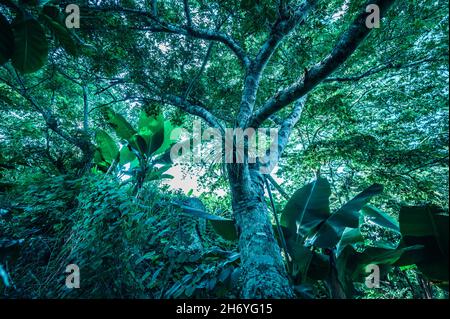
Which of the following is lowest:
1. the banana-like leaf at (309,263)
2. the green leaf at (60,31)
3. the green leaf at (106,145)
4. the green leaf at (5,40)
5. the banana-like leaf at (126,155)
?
the banana-like leaf at (309,263)

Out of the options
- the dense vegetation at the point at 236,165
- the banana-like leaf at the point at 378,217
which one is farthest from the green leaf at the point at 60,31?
the banana-like leaf at the point at 378,217

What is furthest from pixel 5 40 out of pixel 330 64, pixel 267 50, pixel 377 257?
pixel 377 257

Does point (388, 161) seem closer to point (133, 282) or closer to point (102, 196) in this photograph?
point (133, 282)

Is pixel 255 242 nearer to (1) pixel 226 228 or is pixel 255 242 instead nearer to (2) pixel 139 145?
(1) pixel 226 228

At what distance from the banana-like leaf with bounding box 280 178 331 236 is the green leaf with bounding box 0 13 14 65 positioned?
123 inches

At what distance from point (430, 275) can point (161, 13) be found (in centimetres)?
518

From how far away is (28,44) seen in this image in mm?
1970

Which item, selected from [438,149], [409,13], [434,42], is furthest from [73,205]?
[409,13]

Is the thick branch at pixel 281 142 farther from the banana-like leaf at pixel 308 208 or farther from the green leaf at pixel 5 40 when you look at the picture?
the green leaf at pixel 5 40

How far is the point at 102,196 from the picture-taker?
2207 mm

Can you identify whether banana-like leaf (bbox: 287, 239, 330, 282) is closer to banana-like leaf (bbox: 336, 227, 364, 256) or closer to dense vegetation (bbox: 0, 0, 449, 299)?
dense vegetation (bbox: 0, 0, 449, 299)

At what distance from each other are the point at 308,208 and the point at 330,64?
165cm

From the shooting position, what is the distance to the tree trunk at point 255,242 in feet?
5.53

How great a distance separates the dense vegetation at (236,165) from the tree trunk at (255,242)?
15 millimetres
